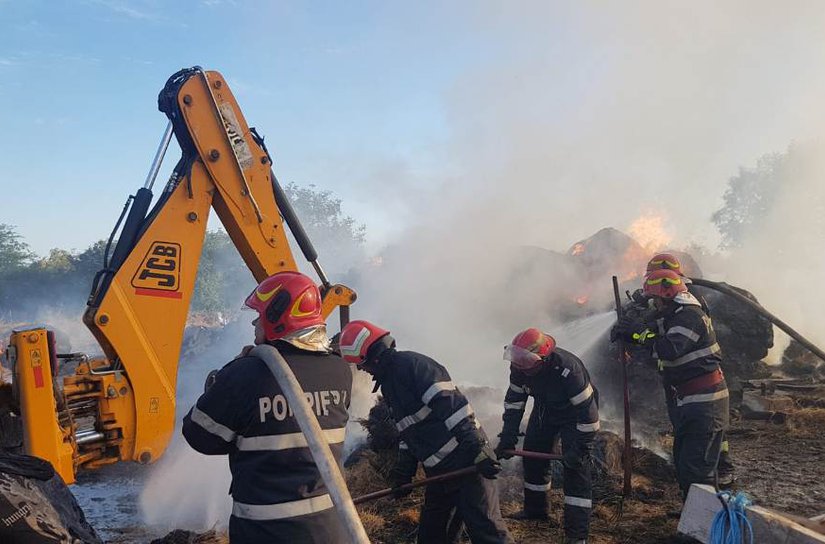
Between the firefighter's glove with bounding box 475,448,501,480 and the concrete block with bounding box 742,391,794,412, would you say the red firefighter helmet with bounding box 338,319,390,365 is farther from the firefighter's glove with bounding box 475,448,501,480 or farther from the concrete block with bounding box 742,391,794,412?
the concrete block with bounding box 742,391,794,412

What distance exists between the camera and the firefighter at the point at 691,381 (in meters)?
5.48

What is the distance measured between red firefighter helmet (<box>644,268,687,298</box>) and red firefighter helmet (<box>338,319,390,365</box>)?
130 inches

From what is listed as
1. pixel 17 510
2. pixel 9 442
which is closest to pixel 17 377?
pixel 9 442

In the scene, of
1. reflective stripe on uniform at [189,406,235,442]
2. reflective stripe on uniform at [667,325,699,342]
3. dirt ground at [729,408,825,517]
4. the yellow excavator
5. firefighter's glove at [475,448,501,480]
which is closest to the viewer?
reflective stripe on uniform at [189,406,235,442]

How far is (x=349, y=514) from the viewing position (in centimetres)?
197

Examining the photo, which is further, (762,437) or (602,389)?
(602,389)

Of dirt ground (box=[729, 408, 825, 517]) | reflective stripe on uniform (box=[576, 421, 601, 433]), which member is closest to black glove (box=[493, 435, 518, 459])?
reflective stripe on uniform (box=[576, 421, 601, 433])

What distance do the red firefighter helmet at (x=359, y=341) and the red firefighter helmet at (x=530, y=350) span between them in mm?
1677

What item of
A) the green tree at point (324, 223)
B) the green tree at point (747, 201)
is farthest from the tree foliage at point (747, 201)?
the green tree at point (324, 223)

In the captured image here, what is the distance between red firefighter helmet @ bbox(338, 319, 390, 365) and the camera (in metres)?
4.22

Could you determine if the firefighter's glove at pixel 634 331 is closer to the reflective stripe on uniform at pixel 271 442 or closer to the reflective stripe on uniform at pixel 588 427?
the reflective stripe on uniform at pixel 588 427

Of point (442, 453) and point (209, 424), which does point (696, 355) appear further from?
point (209, 424)

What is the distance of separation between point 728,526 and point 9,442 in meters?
4.87

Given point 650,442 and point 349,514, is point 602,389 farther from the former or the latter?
point 349,514
